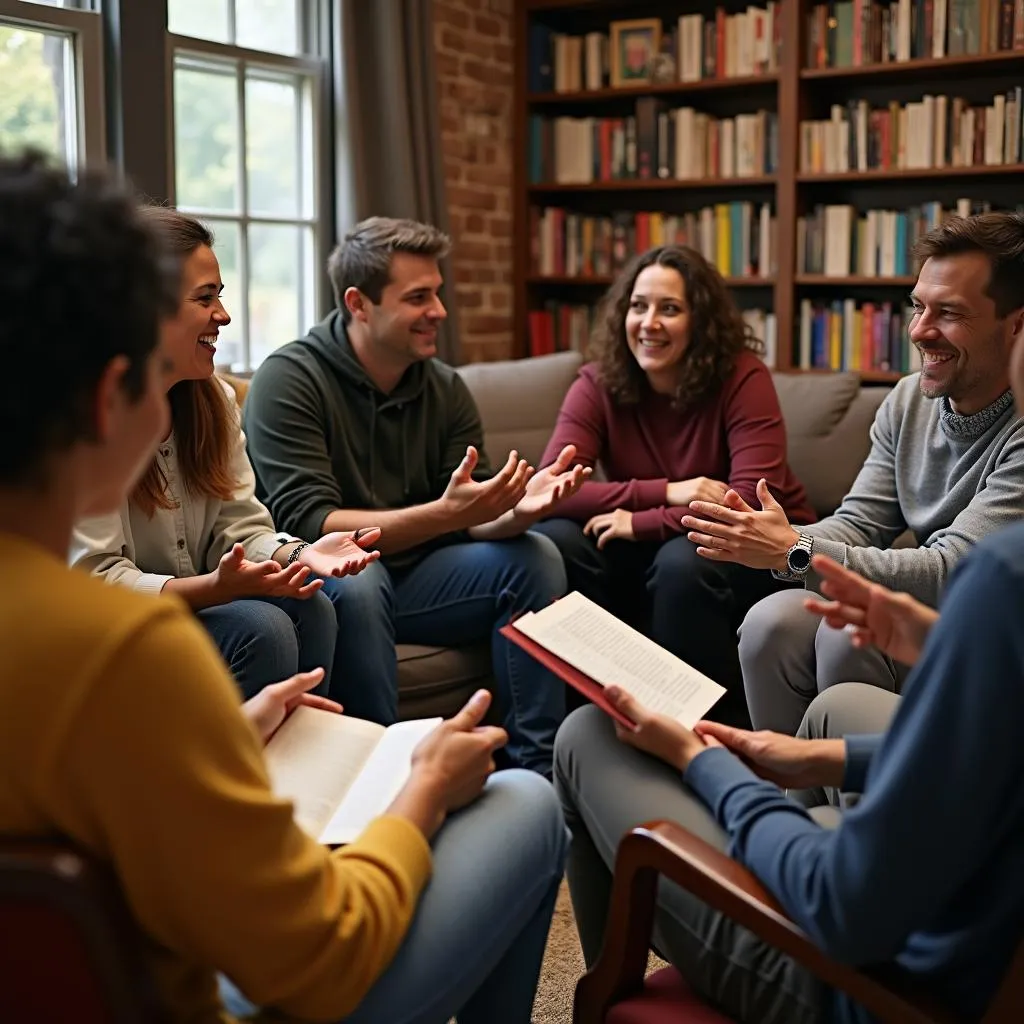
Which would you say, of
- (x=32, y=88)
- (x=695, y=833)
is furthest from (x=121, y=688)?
(x=32, y=88)

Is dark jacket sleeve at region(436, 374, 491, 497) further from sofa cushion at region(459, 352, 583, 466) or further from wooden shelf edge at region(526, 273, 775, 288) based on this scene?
wooden shelf edge at region(526, 273, 775, 288)

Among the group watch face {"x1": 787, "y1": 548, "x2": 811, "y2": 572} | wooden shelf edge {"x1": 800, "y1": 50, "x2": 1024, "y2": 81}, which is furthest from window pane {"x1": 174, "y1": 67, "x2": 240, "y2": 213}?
watch face {"x1": 787, "y1": 548, "x2": 811, "y2": 572}

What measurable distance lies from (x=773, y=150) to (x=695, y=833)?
12.1 feet

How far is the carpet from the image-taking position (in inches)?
78.9

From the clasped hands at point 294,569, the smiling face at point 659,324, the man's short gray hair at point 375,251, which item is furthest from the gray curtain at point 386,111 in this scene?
the clasped hands at point 294,569

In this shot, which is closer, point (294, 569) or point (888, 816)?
point (888, 816)

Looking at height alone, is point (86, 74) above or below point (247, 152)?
above

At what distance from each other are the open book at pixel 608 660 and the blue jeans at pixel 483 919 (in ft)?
0.68

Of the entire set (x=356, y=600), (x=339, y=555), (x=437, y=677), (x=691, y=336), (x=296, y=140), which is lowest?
(x=437, y=677)

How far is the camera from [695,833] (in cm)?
136

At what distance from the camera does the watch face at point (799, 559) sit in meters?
2.27

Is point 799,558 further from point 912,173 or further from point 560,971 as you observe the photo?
point 912,173

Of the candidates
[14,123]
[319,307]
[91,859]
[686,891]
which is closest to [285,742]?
[686,891]

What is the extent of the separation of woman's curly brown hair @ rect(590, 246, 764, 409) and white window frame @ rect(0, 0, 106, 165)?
1.46 meters
